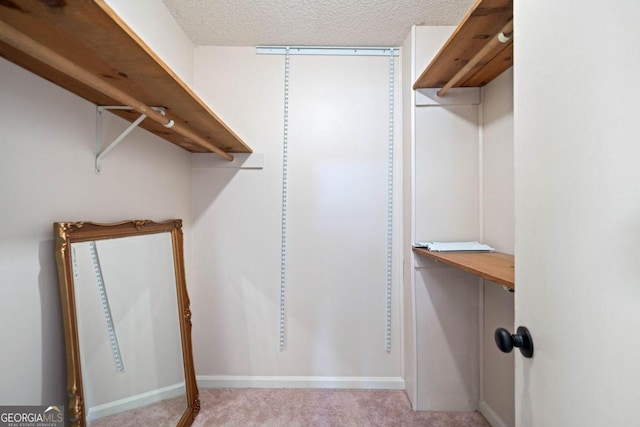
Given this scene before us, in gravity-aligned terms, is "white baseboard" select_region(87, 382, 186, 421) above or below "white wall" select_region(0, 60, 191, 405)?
below

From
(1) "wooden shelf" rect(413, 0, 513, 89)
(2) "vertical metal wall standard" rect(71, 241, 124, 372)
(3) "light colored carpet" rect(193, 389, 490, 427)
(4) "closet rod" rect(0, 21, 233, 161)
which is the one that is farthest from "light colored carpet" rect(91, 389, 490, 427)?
(1) "wooden shelf" rect(413, 0, 513, 89)

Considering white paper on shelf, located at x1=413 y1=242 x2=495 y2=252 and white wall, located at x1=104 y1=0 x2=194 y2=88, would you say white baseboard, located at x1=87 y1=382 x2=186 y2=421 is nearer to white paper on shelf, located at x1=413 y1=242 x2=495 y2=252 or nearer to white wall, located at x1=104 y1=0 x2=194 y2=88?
white wall, located at x1=104 y1=0 x2=194 y2=88

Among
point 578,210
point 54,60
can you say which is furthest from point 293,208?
point 578,210

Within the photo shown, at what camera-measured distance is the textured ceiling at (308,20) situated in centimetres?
157

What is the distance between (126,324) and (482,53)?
200 centimetres

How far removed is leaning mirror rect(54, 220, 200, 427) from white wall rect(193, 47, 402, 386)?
0.31 m

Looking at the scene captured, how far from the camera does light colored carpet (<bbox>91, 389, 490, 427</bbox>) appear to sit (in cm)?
160

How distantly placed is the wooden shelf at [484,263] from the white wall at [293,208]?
549 millimetres

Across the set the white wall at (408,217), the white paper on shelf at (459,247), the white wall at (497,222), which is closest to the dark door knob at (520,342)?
the white paper on shelf at (459,247)

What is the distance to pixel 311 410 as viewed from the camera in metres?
1.70

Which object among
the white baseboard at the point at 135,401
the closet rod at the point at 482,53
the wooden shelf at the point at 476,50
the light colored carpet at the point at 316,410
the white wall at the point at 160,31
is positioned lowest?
the light colored carpet at the point at 316,410

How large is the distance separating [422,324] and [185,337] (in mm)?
1450

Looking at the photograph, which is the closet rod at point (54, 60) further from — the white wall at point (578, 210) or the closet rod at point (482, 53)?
the closet rod at point (482, 53)

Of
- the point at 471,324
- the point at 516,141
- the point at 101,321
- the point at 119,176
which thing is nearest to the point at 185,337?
the point at 101,321
